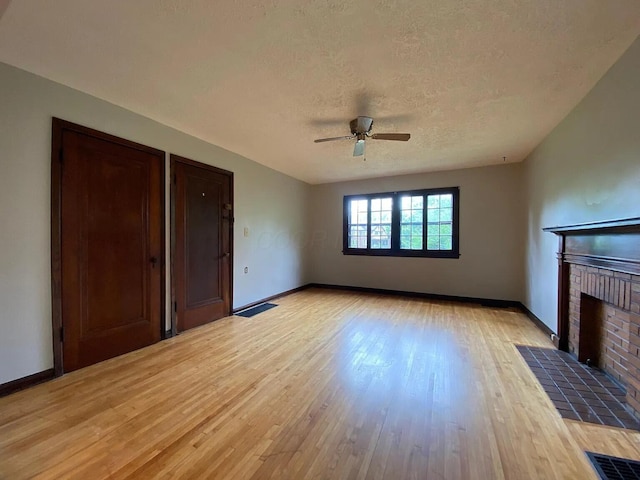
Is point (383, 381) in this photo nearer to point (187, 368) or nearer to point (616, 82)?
point (187, 368)

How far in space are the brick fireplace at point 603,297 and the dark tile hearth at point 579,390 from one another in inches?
3.7

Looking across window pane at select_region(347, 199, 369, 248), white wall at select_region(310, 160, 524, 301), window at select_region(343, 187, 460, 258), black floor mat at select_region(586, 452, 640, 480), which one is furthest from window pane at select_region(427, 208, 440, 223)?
black floor mat at select_region(586, 452, 640, 480)

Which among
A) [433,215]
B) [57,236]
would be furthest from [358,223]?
[57,236]

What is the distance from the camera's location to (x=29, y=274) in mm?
2188

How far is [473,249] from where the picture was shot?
4996 mm

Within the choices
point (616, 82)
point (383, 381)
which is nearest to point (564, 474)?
point (383, 381)

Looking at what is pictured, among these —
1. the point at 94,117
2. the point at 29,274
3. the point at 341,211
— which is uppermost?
the point at 94,117

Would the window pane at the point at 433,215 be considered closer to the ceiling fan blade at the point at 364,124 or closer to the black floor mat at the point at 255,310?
the ceiling fan blade at the point at 364,124

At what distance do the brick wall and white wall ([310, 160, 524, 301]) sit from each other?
6.60 feet

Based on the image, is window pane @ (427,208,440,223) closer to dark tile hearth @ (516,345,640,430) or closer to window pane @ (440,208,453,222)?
window pane @ (440,208,453,222)

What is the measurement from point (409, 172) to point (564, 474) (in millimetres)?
4716

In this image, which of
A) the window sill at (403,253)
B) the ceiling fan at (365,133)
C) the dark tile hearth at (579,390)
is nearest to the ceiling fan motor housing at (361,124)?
the ceiling fan at (365,133)

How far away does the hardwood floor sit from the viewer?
1.43 meters

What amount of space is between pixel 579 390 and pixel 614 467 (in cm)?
88
